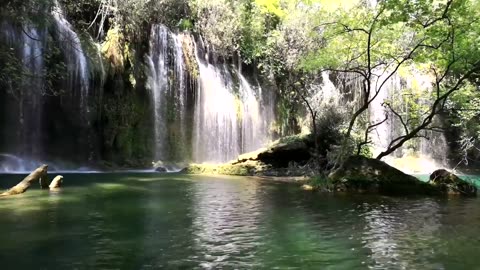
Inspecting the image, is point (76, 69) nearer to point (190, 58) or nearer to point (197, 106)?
point (190, 58)

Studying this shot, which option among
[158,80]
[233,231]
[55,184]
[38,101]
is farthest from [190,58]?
[233,231]

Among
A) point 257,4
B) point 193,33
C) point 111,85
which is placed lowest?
point 111,85

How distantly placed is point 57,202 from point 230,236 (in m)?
5.23

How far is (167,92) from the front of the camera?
28328mm

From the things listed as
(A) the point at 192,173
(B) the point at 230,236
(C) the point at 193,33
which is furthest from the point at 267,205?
(C) the point at 193,33

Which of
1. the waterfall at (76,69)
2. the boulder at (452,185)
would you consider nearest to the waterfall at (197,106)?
the waterfall at (76,69)

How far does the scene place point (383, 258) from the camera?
6609 millimetres

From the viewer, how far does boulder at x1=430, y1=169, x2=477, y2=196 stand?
1481 centimetres

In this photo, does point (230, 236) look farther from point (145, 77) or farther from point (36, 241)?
point (145, 77)

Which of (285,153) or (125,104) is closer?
(285,153)

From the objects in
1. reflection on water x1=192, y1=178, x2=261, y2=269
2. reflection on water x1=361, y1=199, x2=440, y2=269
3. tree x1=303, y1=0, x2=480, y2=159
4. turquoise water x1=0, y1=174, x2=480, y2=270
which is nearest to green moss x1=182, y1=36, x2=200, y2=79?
tree x1=303, y1=0, x2=480, y2=159

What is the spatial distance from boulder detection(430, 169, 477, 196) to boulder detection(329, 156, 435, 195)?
1.62 feet

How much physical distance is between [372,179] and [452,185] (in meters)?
2.41

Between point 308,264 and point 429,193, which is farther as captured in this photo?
point 429,193
